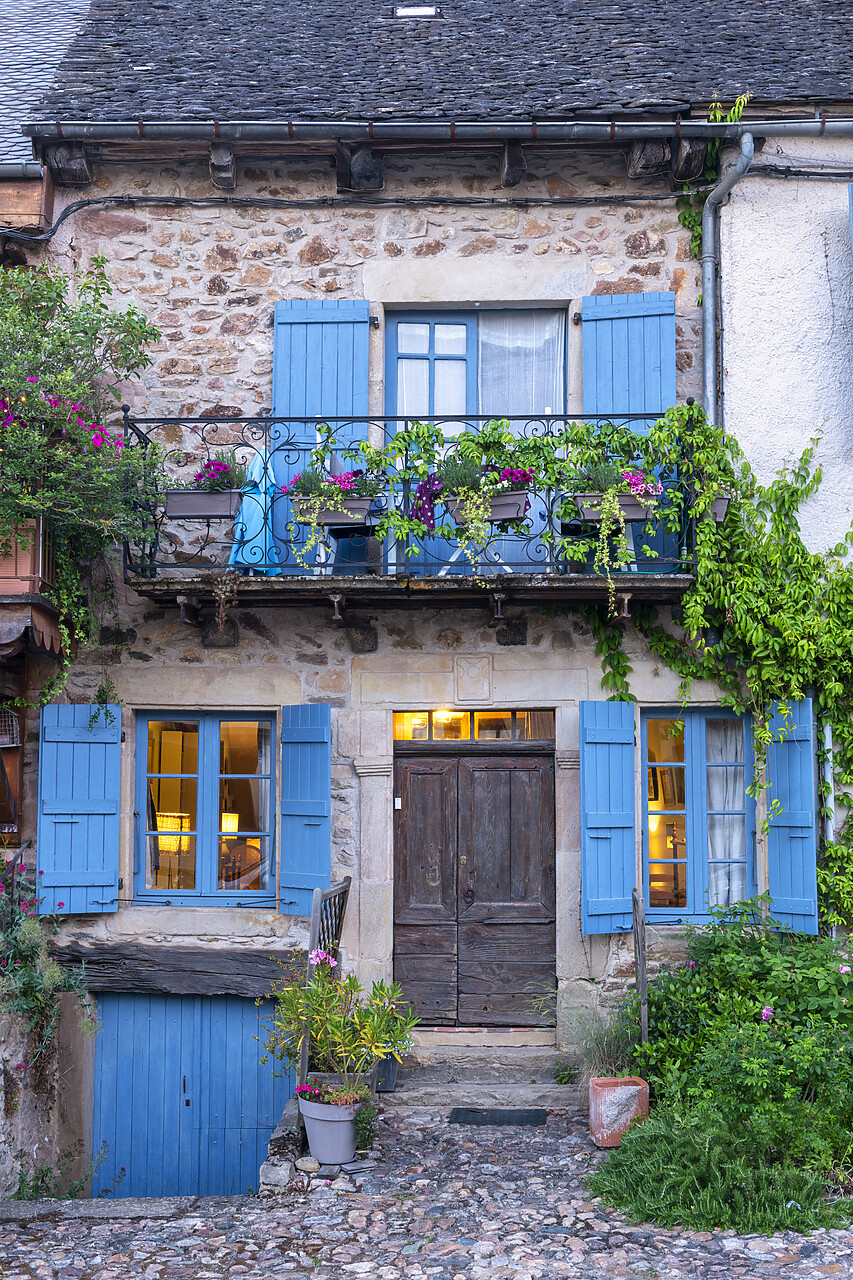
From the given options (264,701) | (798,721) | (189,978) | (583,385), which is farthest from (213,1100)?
(583,385)

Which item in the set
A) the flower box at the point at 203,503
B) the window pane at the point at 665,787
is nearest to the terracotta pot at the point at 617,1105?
the window pane at the point at 665,787

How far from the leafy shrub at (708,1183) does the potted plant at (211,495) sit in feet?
13.3

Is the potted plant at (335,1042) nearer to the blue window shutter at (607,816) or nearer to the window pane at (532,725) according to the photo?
the blue window shutter at (607,816)

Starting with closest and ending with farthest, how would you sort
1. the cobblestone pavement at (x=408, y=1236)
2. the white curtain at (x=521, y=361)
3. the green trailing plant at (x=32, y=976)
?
the cobblestone pavement at (x=408, y=1236), the green trailing plant at (x=32, y=976), the white curtain at (x=521, y=361)

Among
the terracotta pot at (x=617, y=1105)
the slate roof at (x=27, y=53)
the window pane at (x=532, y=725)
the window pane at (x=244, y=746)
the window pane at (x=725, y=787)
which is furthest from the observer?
the slate roof at (x=27, y=53)

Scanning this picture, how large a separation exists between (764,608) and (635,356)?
1810 mm

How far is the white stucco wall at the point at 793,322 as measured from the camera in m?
6.45

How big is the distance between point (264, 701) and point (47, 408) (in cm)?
218

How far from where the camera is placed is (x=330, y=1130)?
4.99 metres

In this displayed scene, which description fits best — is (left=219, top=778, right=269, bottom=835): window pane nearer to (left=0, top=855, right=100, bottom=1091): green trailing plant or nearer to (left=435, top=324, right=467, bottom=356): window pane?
(left=0, top=855, right=100, bottom=1091): green trailing plant

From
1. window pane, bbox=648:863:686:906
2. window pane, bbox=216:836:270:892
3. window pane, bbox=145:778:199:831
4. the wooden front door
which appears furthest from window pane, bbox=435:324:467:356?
window pane, bbox=648:863:686:906

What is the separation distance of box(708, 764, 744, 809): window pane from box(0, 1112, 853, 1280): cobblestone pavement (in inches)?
90.1

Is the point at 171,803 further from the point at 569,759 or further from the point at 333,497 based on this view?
the point at 569,759

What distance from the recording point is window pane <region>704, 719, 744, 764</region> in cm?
658
